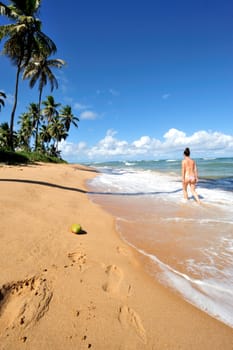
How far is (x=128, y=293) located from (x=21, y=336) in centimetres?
94

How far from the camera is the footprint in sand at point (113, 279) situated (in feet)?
6.17

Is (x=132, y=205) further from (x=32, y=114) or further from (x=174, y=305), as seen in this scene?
(x=32, y=114)

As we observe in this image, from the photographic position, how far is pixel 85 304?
161 centimetres

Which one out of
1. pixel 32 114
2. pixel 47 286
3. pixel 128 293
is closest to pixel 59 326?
pixel 47 286

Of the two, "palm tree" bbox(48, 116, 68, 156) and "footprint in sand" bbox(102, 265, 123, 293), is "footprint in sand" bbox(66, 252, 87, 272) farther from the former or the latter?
"palm tree" bbox(48, 116, 68, 156)

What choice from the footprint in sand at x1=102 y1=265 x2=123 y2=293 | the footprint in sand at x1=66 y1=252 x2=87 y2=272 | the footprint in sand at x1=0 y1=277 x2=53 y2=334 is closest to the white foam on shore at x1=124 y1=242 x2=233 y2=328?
the footprint in sand at x1=102 y1=265 x2=123 y2=293

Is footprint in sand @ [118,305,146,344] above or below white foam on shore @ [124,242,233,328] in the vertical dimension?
above

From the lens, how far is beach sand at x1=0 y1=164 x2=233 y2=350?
1.34 meters

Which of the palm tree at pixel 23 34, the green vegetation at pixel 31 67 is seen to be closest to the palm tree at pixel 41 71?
the green vegetation at pixel 31 67

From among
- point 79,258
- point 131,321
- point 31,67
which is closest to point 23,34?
point 31,67

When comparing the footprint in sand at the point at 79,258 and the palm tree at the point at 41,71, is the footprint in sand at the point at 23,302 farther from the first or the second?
the palm tree at the point at 41,71

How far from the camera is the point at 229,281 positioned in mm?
2256

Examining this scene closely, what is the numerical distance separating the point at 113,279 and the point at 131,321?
55 centimetres

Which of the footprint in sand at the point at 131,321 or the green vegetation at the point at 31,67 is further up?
the green vegetation at the point at 31,67
